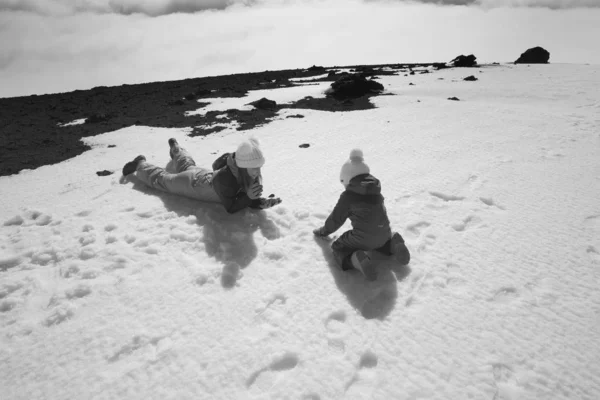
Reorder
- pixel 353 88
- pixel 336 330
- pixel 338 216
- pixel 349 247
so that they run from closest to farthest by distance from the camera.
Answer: pixel 336 330, pixel 349 247, pixel 338 216, pixel 353 88

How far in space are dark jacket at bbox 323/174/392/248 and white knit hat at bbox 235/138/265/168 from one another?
1.35m

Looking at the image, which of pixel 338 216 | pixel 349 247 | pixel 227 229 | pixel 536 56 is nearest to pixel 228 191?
pixel 227 229

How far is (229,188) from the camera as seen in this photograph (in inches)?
174

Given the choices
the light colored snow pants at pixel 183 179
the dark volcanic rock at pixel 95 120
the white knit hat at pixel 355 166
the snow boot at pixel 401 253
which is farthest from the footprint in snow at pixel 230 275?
the dark volcanic rock at pixel 95 120

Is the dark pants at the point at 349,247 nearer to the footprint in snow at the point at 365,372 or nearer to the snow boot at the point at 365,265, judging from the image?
the snow boot at the point at 365,265

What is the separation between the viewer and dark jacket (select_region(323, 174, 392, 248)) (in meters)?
3.38

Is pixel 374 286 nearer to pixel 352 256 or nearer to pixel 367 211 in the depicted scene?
pixel 352 256

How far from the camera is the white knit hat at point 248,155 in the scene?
13.7 feet

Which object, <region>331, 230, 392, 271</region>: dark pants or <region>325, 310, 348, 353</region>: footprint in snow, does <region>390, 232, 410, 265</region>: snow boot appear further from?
<region>325, 310, 348, 353</region>: footprint in snow

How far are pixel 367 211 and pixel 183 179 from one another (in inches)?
122

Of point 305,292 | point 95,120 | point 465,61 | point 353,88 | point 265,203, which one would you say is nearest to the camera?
point 305,292

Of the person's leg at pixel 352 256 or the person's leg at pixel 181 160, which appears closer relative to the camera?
the person's leg at pixel 352 256

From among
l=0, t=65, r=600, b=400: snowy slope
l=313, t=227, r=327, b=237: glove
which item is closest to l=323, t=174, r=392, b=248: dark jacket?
l=0, t=65, r=600, b=400: snowy slope

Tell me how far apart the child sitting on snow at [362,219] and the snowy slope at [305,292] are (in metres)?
0.21
